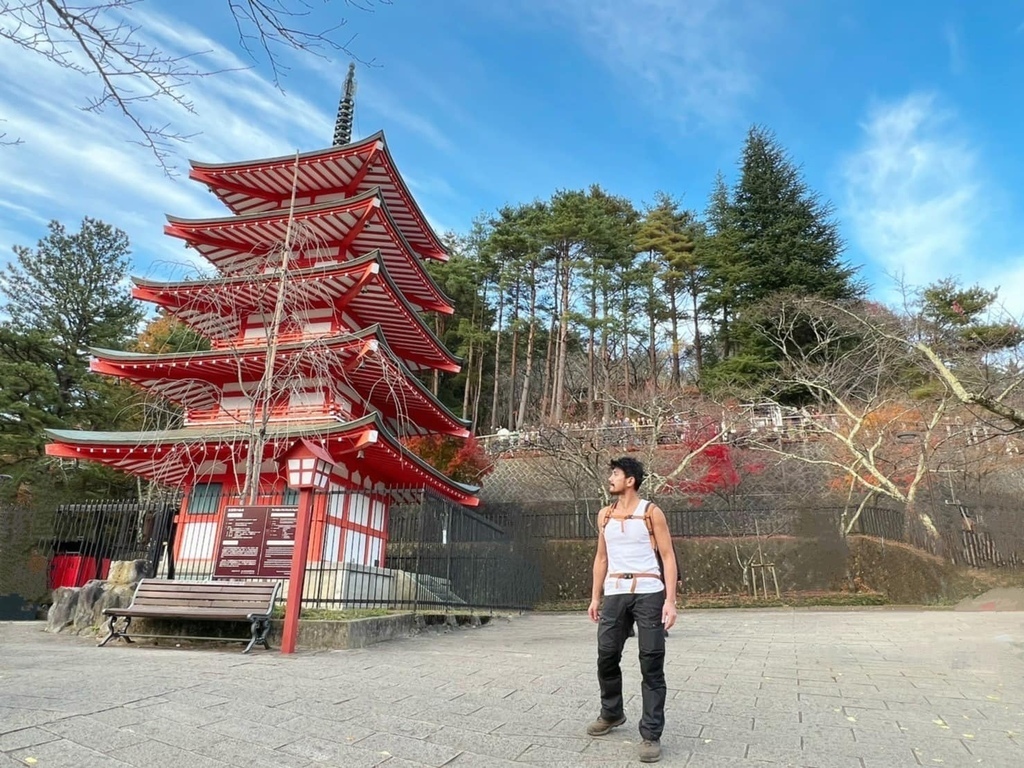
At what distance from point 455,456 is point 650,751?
21.6 meters

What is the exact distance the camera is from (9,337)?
73.3ft

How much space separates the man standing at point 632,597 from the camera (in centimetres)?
327

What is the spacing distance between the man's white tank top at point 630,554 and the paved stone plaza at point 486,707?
818mm

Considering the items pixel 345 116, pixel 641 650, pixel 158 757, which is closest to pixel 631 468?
pixel 641 650

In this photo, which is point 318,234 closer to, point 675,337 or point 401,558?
point 401,558

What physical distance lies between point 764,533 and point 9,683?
1658 cm

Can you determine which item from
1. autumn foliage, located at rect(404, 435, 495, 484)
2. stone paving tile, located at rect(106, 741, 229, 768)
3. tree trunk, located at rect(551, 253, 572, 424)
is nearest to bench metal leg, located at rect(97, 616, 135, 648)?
stone paving tile, located at rect(106, 741, 229, 768)

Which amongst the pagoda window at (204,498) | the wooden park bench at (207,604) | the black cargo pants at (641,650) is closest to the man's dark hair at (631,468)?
the black cargo pants at (641,650)

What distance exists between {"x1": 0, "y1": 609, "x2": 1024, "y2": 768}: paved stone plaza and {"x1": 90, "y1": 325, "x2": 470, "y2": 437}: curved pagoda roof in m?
5.78

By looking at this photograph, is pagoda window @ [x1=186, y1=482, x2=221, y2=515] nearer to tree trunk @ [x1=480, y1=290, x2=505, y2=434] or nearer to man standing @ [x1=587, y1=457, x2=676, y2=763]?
man standing @ [x1=587, y1=457, x2=676, y2=763]

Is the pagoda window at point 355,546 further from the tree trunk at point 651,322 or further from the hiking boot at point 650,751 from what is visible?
the tree trunk at point 651,322

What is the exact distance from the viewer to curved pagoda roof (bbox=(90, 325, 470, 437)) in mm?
11758

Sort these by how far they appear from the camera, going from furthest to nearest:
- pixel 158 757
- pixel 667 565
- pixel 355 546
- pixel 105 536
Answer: pixel 355 546 < pixel 105 536 < pixel 667 565 < pixel 158 757

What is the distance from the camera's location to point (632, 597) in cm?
340
